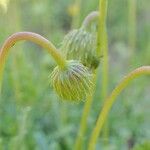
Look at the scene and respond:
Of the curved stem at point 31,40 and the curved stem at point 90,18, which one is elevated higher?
the curved stem at point 31,40

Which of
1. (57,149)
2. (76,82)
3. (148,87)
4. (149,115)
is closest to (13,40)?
(76,82)

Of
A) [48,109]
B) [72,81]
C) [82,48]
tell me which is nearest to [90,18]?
[82,48]

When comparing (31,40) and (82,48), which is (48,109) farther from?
(31,40)

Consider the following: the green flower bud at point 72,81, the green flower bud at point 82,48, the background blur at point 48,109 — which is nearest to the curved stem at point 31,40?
the green flower bud at point 72,81

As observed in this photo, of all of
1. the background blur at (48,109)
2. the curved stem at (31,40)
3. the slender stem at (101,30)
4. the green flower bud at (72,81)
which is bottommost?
the background blur at (48,109)

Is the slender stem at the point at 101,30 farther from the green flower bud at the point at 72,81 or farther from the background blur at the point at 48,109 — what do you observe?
the background blur at the point at 48,109

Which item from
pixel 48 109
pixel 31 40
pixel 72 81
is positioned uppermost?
pixel 31 40
